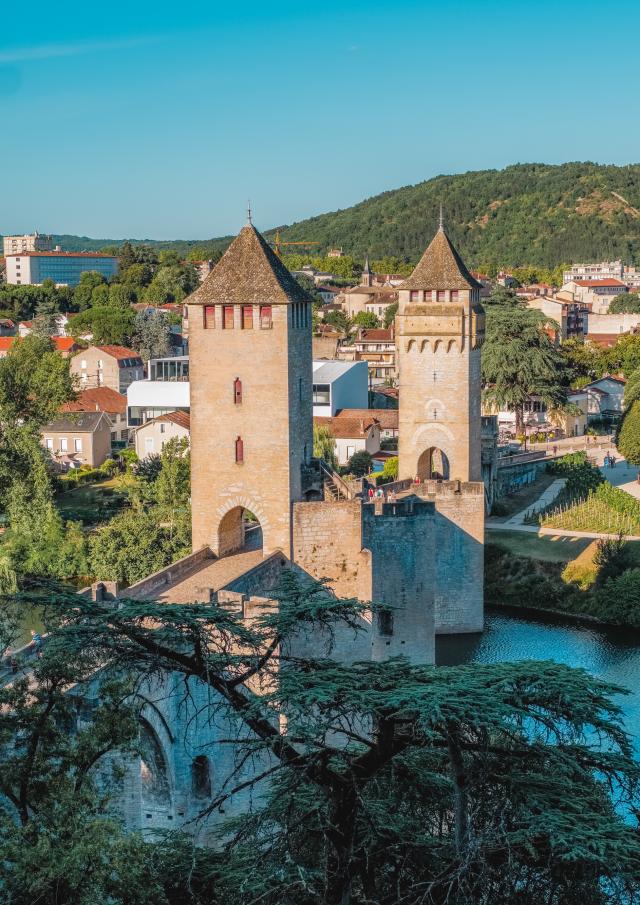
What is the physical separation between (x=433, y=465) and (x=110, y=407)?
108ft

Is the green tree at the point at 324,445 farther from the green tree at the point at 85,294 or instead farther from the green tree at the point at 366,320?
the green tree at the point at 85,294

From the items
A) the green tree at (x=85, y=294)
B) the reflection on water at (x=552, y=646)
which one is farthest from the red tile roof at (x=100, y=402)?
the green tree at (x=85, y=294)

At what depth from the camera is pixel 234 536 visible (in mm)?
25578

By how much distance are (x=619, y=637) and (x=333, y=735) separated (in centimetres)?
1374

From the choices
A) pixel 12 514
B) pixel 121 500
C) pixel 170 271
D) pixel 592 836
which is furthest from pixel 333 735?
pixel 170 271

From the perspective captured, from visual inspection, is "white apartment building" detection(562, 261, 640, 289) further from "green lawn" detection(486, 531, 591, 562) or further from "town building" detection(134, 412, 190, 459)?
"green lawn" detection(486, 531, 591, 562)

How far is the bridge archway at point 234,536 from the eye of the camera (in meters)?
24.9

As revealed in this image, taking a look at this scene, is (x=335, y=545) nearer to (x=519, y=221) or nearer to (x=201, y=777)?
(x=201, y=777)

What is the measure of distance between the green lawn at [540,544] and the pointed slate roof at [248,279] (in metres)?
16.4

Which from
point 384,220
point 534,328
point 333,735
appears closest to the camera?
point 333,735

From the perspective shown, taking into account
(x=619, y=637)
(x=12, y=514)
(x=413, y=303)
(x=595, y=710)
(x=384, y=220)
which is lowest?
(x=619, y=637)

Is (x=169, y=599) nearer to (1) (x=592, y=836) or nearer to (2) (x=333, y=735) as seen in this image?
(2) (x=333, y=735)

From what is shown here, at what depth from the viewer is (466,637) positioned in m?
32.1

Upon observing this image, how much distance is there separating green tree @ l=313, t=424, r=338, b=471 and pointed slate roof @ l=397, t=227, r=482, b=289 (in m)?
13.8
